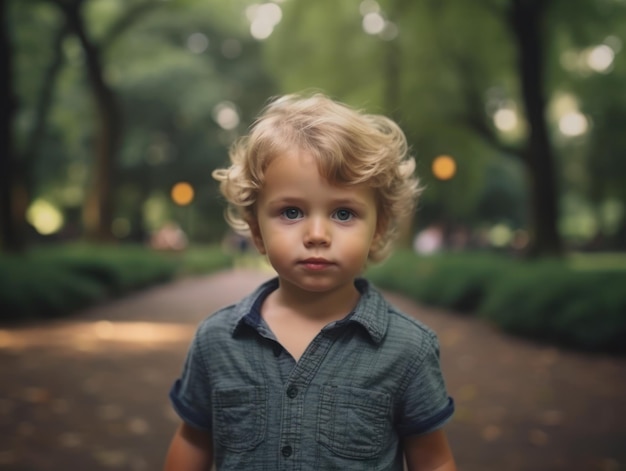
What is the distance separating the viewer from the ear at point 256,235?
1616 mm

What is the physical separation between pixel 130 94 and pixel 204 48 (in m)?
2.92

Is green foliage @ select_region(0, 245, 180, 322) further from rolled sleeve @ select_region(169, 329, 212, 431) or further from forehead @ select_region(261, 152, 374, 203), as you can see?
forehead @ select_region(261, 152, 374, 203)

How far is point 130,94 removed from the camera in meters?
22.1

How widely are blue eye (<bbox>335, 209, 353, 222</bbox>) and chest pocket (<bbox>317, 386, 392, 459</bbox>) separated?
0.32m

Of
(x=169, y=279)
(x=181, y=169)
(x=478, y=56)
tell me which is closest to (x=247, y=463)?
(x=478, y=56)

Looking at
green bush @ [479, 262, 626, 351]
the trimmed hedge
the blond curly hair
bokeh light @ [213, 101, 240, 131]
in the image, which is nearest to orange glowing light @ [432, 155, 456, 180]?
the blond curly hair

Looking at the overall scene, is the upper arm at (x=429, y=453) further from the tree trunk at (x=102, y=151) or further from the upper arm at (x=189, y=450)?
the tree trunk at (x=102, y=151)

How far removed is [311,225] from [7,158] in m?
10.5

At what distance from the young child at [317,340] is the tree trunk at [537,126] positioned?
9747 mm

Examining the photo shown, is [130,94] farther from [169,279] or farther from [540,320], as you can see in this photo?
[540,320]

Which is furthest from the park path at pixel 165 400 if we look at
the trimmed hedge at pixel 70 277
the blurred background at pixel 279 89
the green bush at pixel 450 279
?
the blurred background at pixel 279 89

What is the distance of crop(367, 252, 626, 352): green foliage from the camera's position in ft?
25.0

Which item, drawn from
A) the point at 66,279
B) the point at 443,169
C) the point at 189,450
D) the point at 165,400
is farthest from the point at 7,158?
the point at 189,450

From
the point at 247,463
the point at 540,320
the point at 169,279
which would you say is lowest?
the point at 169,279
